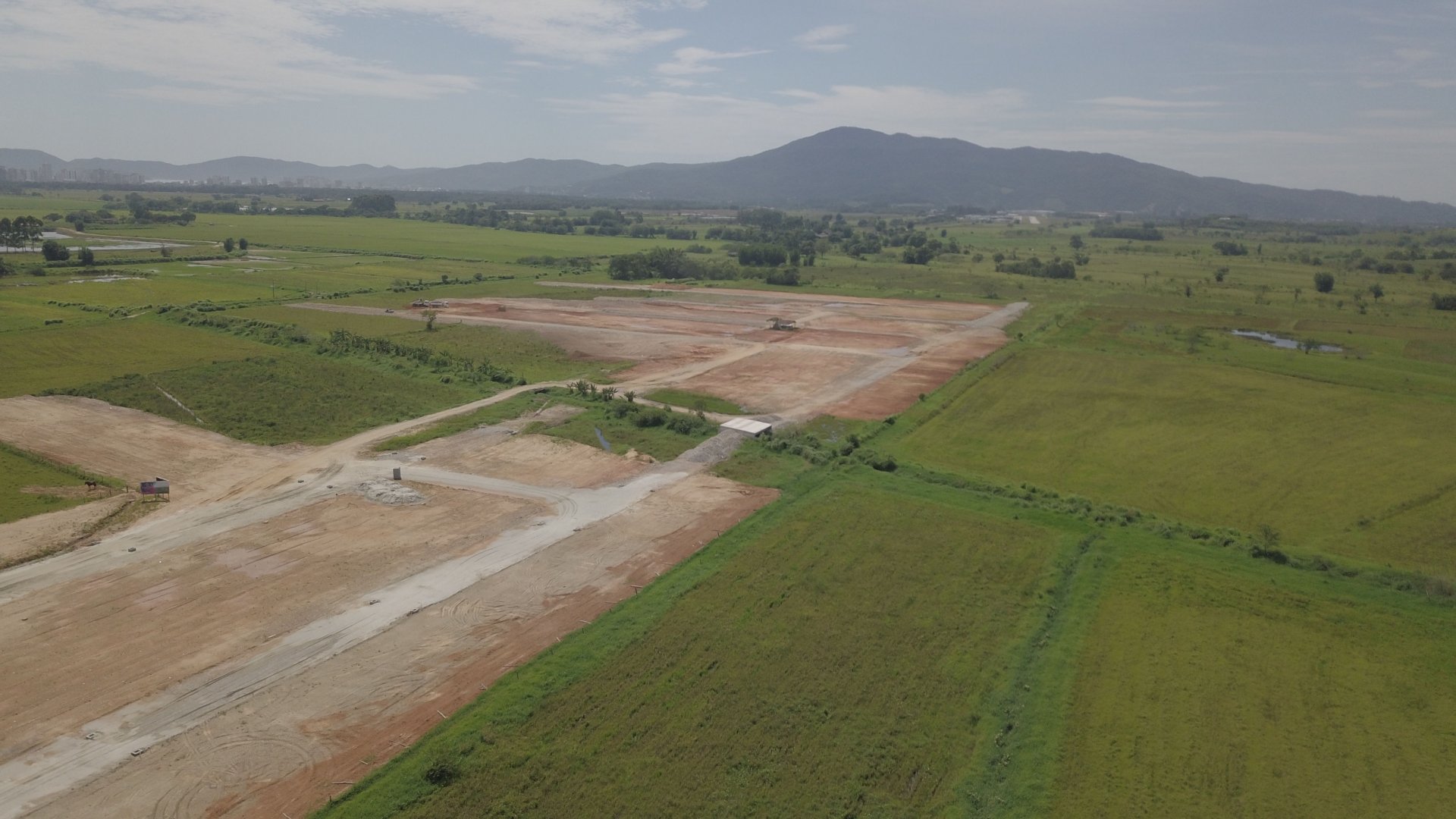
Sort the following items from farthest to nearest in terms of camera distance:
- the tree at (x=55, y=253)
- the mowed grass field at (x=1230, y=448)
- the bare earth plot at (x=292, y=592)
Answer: the tree at (x=55, y=253) < the mowed grass field at (x=1230, y=448) < the bare earth plot at (x=292, y=592)

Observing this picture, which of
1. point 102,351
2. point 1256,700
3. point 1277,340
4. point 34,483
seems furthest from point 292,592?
point 1277,340

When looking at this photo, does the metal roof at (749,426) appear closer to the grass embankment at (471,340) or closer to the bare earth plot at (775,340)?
the bare earth plot at (775,340)

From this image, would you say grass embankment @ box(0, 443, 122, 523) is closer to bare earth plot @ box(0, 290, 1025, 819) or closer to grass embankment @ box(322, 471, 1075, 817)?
bare earth plot @ box(0, 290, 1025, 819)

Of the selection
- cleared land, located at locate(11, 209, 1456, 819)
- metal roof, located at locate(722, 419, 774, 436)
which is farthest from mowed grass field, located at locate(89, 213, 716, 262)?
metal roof, located at locate(722, 419, 774, 436)

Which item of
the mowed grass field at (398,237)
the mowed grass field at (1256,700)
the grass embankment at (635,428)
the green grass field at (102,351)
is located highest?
the mowed grass field at (398,237)

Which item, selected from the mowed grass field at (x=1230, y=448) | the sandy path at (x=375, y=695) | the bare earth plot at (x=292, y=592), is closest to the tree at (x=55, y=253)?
the bare earth plot at (x=292, y=592)

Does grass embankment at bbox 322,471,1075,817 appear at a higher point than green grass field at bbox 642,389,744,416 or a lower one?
lower

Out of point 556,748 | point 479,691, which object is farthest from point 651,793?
point 479,691
